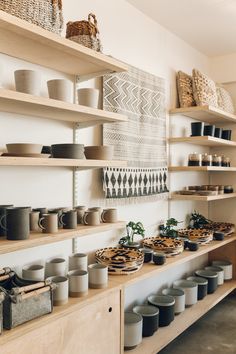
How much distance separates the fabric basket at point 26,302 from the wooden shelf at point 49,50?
100 centimetres

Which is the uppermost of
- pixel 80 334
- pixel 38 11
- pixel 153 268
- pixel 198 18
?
pixel 198 18

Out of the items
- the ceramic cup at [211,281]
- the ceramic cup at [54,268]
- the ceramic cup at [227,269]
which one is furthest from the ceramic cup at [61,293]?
the ceramic cup at [227,269]

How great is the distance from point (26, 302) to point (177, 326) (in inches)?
55.1

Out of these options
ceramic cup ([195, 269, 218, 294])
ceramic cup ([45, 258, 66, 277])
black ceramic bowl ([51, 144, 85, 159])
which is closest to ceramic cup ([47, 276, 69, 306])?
ceramic cup ([45, 258, 66, 277])

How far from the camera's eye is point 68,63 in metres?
1.79

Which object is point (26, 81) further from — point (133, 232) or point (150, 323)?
point (150, 323)

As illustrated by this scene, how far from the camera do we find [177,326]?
7.86ft

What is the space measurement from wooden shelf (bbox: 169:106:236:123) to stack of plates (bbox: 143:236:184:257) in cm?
106

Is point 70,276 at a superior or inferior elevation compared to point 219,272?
superior

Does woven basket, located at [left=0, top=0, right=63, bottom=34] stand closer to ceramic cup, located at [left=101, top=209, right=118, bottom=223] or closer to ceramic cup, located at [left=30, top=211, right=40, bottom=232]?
ceramic cup, located at [left=30, top=211, right=40, bottom=232]

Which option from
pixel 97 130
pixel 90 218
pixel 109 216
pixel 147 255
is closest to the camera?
pixel 90 218

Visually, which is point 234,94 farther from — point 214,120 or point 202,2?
point 202,2

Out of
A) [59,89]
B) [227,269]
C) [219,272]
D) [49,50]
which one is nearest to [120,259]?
[59,89]

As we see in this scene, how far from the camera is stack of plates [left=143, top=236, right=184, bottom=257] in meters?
2.43
